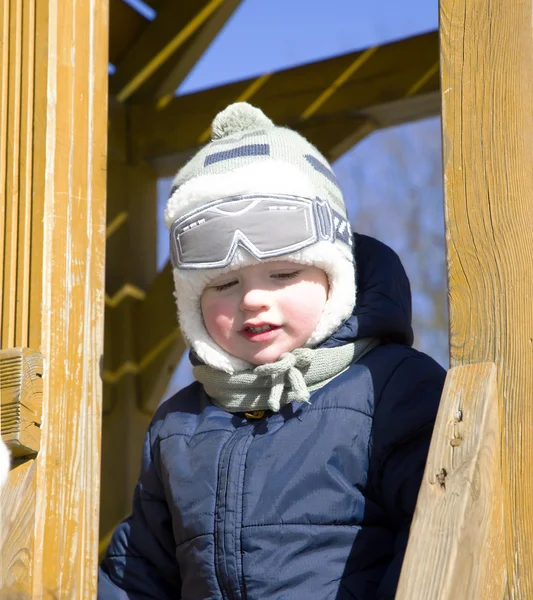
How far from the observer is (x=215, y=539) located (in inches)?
83.1

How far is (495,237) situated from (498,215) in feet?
0.13

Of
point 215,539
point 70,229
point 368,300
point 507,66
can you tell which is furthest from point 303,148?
point 215,539

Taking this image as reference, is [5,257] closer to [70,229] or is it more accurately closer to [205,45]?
[70,229]

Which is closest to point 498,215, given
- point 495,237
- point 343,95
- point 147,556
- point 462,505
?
point 495,237

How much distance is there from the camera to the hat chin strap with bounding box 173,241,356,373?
2238mm

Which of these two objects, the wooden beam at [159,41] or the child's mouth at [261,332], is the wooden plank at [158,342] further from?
the child's mouth at [261,332]

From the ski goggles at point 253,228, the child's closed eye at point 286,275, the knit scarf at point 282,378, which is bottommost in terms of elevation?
the knit scarf at point 282,378

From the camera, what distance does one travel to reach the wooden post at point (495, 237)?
161 centimetres

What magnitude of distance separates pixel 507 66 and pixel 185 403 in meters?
1.12

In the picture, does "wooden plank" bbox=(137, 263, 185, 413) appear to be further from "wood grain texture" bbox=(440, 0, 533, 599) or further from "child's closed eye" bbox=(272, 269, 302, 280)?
"wood grain texture" bbox=(440, 0, 533, 599)

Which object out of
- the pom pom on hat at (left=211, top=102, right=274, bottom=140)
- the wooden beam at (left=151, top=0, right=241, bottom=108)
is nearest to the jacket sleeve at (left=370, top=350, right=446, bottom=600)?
the pom pom on hat at (left=211, top=102, right=274, bottom=140)

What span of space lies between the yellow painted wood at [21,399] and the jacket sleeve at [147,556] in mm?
382

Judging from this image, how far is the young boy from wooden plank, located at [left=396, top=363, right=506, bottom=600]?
0.39 m

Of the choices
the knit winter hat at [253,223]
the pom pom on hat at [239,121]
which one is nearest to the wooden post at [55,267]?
the knit winter hat at [253,223]
